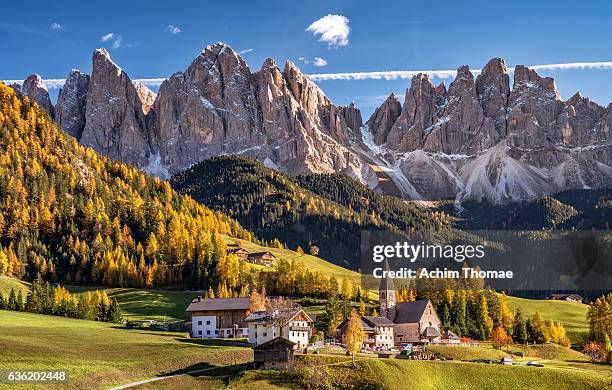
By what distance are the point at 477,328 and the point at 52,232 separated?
106m

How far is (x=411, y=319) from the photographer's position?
130 meters

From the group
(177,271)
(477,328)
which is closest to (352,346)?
(477,328)

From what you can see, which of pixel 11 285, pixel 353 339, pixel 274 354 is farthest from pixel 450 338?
pixel 11 285

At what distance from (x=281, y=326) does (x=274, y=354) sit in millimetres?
14158

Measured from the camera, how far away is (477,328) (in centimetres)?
14138

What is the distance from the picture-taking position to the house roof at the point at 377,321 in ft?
406

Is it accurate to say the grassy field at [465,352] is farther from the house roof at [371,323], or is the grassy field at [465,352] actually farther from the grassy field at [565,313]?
the grassy field at [565,313]

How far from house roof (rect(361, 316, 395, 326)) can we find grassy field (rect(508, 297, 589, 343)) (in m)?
46.8

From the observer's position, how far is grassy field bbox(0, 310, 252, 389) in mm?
80688

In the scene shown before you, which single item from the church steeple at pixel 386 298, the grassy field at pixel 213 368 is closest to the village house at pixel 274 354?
Result: the grassy field at pixel 213 368

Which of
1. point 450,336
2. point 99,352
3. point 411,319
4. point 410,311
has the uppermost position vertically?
point 410,311

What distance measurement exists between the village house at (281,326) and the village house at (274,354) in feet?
39.0

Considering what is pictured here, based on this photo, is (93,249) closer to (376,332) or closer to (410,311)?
(410,311)

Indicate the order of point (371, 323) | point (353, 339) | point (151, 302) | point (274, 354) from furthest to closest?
1. point (151, 302)
2. point (371, 323)
3. point (353, 339)
4. point (274, 354)
